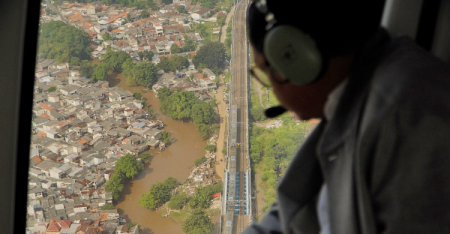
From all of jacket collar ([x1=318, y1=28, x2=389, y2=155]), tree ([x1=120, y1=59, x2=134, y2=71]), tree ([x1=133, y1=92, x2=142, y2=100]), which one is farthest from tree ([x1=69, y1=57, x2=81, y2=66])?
jacket collar ([x1=318, y1=28, x2=389, y2=155])

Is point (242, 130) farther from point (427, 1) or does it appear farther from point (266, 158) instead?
point (427, 1)

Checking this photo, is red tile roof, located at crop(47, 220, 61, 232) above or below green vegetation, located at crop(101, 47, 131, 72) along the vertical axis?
below

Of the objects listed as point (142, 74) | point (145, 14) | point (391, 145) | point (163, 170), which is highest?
point (391, 145)

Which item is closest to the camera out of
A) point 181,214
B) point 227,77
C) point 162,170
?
point 181,214

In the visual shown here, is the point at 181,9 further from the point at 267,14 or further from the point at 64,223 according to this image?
the point at 267,14

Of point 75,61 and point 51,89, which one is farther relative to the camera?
point 75,61

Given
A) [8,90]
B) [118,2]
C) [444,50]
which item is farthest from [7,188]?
[118,2]

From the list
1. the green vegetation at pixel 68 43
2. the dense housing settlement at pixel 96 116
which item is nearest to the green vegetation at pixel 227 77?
the dense housing settlement at pixel 96 116

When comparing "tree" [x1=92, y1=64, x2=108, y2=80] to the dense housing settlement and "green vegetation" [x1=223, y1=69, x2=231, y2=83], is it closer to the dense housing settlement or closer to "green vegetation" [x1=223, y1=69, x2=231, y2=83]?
the dense housing settlement

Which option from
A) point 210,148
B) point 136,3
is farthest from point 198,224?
point 136,3
